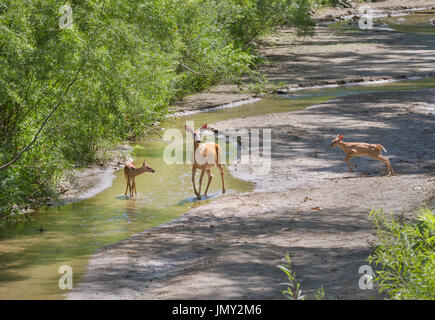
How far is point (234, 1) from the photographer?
32.4m

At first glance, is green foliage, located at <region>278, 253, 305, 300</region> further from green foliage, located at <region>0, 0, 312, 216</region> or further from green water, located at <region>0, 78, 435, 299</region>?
green foliage, located at <region>0, 0, 312, 216</region>

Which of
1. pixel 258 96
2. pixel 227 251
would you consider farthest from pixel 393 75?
pixel 227 251

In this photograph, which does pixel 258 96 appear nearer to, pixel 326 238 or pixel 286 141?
pixel 286 141

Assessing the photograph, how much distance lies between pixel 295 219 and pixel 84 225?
13.4ft

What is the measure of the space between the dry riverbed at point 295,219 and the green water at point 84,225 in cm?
45

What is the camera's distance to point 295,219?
11.7 m

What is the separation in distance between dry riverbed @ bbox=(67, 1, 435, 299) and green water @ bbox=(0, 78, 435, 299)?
0.45m

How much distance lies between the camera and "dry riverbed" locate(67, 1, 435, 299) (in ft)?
27.7
